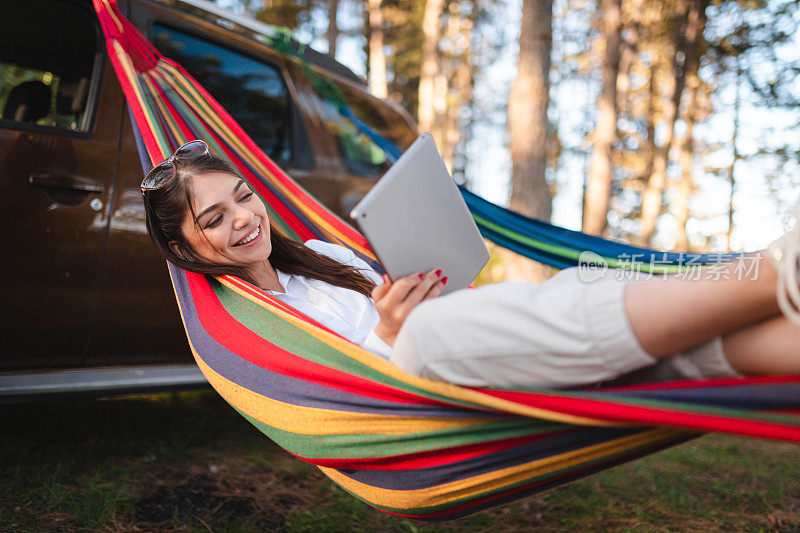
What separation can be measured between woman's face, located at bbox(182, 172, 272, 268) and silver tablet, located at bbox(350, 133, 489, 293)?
0.52 meters

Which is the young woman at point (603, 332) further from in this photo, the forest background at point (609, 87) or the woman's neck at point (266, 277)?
the forest background at point (609, 87)

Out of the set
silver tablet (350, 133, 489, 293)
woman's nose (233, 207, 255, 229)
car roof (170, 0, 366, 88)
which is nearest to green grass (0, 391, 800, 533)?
woman's nose (233, 207, 255, 229)

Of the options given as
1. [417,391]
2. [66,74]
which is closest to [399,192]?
[417,391]

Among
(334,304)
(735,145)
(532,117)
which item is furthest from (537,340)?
(735,145)

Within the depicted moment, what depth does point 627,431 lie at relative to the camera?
1.01m

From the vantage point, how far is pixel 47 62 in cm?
→ 225

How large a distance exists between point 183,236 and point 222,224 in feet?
0.42

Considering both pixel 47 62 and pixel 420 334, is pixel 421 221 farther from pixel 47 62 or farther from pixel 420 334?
pixel 47 62

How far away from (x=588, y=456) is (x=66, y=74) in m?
2.30

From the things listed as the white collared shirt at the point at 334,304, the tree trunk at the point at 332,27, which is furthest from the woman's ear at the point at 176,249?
the tree trunk at the point at 332,27

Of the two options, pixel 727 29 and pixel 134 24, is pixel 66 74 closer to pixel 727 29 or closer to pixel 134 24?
pixel 134 24

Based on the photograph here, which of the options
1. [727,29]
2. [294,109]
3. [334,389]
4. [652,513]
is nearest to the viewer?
[334,389]

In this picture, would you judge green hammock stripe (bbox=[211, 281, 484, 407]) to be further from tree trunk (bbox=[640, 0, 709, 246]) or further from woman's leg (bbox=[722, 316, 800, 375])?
tree trunk (bbox=[640, 0, 709, 246])

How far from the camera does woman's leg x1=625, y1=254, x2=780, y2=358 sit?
83 cm
